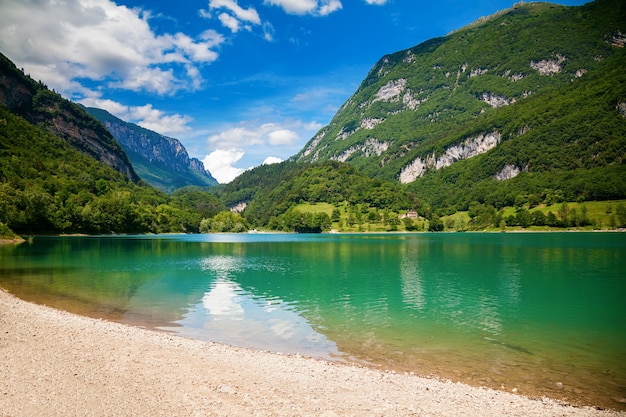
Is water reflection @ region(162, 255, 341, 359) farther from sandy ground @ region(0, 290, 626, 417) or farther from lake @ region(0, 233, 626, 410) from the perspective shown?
sandy ground @ region(0, 290, 626, 417)

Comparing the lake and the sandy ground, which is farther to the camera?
the lake

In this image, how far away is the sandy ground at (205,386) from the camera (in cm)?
1052

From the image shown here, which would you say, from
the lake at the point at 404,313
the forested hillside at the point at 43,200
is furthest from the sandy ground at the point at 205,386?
the forested hillside at the point at 43,200

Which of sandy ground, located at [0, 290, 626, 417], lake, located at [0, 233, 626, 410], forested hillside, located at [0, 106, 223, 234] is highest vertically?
forested hillside, located at [0, 106, 223, 234]

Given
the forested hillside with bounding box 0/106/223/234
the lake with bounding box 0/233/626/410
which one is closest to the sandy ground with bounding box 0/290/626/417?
the lake with bounding box 0/233/626/410

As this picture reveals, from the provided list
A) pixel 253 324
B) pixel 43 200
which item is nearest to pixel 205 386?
pixel 253 324

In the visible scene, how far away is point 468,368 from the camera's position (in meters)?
16.2

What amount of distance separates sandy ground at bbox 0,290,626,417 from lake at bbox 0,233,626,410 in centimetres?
233

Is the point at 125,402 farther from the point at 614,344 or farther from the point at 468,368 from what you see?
the point at 614,344

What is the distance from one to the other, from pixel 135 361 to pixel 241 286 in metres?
25.2

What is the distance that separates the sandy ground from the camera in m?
10.5

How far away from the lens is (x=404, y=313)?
27562mm

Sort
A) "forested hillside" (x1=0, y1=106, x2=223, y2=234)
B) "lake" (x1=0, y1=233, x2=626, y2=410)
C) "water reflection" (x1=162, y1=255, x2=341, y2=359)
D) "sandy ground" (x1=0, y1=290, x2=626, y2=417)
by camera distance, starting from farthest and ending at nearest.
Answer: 1. "forested hillside" (x1=0, y1=106, x2=223, y2=234)
2. "water reflection" (x1=162, y1=255, x2=341, y2=359)
3. "lake" (x1=0, y1=233, x2=626, y2=410)
4. "sandy ground" (x1=0, y1=290, x2=626, y2=417)

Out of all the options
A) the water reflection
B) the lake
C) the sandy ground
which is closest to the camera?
the sandy ground
